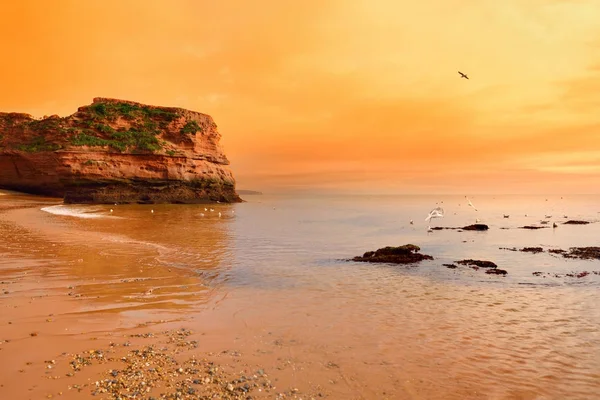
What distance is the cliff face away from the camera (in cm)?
5112

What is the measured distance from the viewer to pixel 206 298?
995cm

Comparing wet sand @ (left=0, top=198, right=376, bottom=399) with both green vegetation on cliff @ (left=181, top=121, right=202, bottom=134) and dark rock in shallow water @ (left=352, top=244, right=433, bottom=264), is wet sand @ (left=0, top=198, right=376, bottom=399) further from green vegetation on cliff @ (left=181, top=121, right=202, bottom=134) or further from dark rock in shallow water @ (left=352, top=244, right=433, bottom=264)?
green vegetation on cliff @ (left=181, top=121, right=202, bottom=134)

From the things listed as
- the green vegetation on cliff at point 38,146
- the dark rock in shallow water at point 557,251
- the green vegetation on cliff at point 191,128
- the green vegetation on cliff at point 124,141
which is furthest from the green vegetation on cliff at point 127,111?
the dark rock in shallow water at point 557,251

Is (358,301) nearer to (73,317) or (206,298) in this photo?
(206,298)

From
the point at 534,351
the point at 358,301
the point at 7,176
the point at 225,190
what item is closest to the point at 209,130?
the point at 225,190

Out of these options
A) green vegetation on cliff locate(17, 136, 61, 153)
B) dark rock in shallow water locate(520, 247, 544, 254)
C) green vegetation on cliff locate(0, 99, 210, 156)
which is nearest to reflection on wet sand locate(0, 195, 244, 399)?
dark rock in shallow water locate(520, 247, 544, 254)

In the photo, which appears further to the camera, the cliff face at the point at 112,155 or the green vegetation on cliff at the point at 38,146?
the cliff face at the point at 112,155

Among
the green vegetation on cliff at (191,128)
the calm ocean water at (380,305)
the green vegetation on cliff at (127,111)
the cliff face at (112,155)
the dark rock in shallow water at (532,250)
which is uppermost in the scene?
the green vegetation on cliff at (127,111)

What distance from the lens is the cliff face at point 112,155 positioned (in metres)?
51.1

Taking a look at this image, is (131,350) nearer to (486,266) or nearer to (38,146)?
(486,266)

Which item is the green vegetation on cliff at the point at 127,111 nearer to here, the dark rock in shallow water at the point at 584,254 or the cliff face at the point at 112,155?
the cliff face at the point at 112,155

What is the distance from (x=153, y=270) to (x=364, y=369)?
917 centimetres

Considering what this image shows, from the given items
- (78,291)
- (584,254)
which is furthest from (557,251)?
(78,291)

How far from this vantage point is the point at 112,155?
51.9 meters
